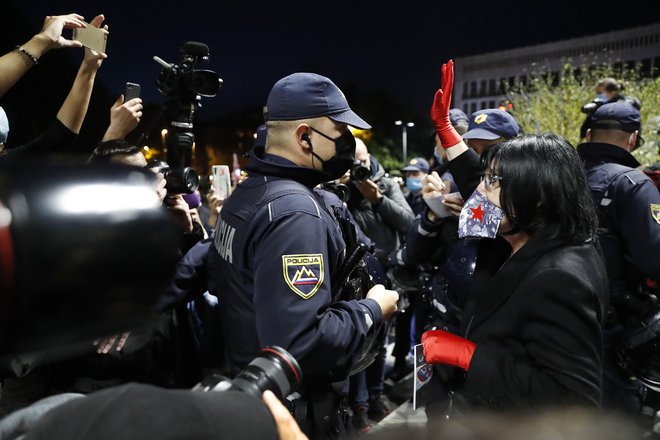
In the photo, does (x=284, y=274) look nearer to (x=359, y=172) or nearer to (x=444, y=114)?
(x=444, y=114)

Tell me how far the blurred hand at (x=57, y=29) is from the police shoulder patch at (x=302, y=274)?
70.2 inches

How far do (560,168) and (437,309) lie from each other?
1507 millimetres

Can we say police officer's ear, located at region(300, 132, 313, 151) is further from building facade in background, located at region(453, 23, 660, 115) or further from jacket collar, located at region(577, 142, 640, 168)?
building facade in background, located at region(453, 23, 660, 115)

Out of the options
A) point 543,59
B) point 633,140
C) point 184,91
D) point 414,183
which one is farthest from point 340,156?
point 543,59

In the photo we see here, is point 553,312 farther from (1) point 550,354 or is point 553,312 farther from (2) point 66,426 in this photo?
(2) point 66,426

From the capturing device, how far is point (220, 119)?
121ft

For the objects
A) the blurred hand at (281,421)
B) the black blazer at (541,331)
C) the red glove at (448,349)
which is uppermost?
the blurred hand at (281,421)

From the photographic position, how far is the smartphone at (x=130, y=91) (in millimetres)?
3029

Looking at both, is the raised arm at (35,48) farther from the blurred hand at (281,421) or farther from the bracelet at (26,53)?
the blurred hand at (281,421)

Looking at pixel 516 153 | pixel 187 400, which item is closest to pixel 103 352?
pixel 187 400

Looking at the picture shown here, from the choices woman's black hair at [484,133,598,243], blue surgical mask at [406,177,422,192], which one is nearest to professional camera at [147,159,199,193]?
woman's black hair at [484,133,598,243]

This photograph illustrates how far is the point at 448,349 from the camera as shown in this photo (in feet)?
6.82

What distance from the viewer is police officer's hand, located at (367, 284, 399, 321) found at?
80.2 inches

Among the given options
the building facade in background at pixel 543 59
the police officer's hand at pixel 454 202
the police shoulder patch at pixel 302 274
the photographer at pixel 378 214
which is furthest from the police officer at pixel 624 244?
the building facade in background at pixel 543 59
